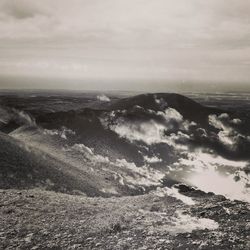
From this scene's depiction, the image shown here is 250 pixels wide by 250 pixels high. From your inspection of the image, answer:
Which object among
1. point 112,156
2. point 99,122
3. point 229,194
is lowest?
point 229,194

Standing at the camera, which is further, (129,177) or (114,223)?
(129,177)

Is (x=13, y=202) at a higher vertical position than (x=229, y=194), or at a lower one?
higher

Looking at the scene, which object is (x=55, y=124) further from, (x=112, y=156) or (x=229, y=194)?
(x=229, y=194)

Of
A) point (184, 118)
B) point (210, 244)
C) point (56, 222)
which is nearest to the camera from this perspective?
point (210, 244)

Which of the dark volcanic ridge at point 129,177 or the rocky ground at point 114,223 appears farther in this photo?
the dark volcanic ridge at point 129,177

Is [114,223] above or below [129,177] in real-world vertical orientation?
above

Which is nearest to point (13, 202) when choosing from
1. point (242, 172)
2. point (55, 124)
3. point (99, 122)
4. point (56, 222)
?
point (56, 222)

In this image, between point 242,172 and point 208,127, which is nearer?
point 242,172

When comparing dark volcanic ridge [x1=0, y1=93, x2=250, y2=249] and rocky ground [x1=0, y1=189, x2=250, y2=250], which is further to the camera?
dark volcanic ridge [x1=0, y1=93, x2=250, y2=249]
